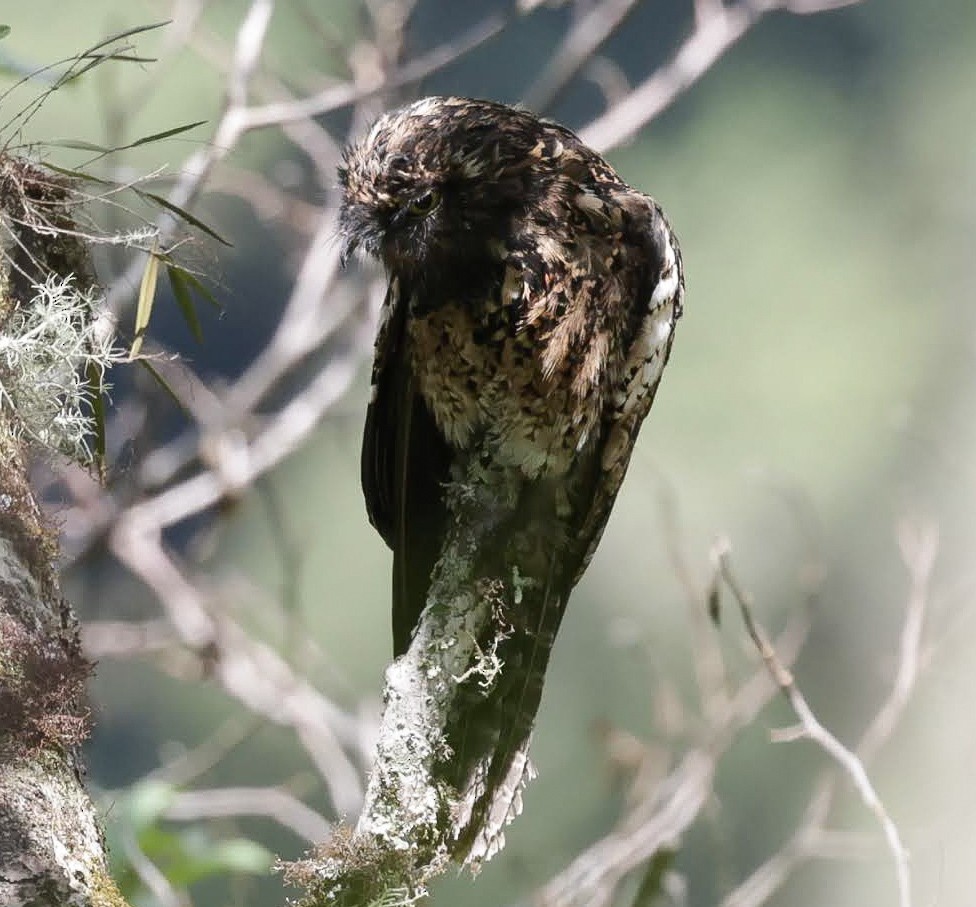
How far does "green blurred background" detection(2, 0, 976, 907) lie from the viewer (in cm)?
410

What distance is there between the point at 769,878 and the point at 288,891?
4.84 ft

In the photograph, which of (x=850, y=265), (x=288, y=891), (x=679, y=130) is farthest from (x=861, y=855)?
(x=679, y=130)

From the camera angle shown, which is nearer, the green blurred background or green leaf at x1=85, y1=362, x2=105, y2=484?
green leaf at x1=85, y1=362, x2=105, y2=484

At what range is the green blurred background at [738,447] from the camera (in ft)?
13.4

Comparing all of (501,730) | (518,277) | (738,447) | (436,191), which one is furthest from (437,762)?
(738,447)

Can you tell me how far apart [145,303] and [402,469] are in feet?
2.14

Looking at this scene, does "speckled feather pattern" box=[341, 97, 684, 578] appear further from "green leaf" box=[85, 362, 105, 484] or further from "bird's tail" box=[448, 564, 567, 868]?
"green leaf" box=[85, 362, 105, 484]

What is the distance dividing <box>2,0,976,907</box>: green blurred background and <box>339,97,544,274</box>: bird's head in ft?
6.54

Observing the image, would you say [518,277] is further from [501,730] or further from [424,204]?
[501,730]

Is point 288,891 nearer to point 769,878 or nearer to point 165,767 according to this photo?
point 165,767

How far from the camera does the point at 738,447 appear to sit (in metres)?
4.46

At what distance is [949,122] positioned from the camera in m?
4.77

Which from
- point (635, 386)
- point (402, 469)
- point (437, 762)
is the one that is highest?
point (635, 386)

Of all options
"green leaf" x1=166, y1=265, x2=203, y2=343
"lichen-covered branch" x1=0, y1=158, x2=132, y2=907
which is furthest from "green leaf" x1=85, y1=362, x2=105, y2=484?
"green leaf" x1=166, y1=265, x2=203, y2=343
